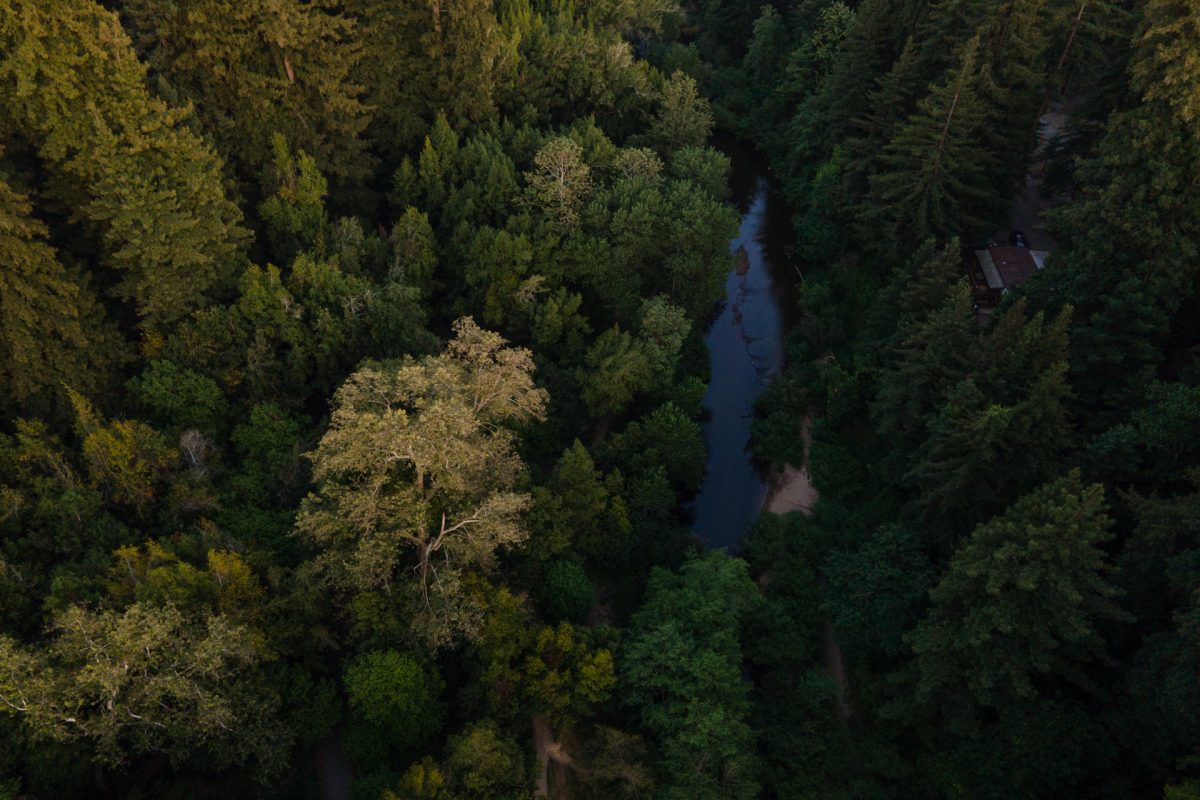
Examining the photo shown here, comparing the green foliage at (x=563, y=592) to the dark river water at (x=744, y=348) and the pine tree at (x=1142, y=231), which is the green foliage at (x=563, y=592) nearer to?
the dark river water at (x=744, y=348)

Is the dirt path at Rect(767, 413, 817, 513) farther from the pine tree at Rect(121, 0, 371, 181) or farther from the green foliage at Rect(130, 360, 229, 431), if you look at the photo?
the pine tree at Rect(121, 0, 371, 181)

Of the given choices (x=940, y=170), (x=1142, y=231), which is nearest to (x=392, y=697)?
(x=1142, y=231)

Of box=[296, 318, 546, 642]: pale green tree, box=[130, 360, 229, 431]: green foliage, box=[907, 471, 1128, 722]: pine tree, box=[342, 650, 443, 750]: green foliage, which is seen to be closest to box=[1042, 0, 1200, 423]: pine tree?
box=[907, 471, 1128, 722]: pine tree

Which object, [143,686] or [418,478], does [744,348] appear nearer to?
[418,478]

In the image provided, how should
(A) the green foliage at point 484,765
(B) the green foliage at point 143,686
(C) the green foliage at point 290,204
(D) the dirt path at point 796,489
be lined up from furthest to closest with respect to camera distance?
(D) the dirt path at point 796,489 → (C) the green foliage at point 290,204 → (A) the green foliage at point 484,765 → (B) the green foliage at point 143,686

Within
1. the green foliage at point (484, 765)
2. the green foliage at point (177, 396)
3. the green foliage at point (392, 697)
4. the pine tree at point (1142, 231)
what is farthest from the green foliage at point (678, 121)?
the green foliage at point (484, 765)

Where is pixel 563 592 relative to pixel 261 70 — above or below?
below
